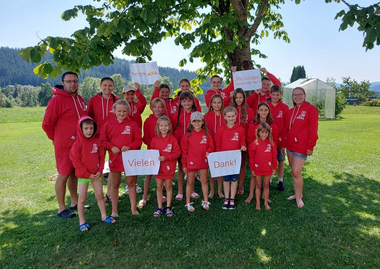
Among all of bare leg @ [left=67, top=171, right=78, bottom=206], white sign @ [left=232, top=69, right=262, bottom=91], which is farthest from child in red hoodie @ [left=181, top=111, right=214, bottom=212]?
bare leg @ [left=67, top=171, right=78, bottom=206]

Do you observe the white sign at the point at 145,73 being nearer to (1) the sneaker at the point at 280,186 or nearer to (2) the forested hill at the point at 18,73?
(1) the sneaker at the point at 280,186

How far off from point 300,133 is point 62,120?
450 cm

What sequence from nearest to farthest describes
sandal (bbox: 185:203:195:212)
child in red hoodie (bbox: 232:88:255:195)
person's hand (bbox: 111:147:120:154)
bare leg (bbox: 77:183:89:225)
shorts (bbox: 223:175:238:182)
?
bare leg (bbox: 77:183:89:225)
person's hand (bbox: 111:147:120:154)
sandal (bbox: 185:203:195:212)
shorts (bbox: 223:175:238:182)
child in red hoodie (bbox: 232:88:255:195)

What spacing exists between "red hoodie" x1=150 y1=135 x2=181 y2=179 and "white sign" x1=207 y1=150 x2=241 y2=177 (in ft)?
2.14

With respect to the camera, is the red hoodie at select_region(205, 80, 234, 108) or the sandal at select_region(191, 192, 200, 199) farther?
the red hoodie at select_region(205, 80, 234, 108)

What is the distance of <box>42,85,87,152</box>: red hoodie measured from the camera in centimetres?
441

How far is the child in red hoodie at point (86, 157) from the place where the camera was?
3.99 m

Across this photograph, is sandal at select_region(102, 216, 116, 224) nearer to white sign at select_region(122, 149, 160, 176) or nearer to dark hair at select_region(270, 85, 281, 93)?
white sign at select_region(122, 149, 160, 176)

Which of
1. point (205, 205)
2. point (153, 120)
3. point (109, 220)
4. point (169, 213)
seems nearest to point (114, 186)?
point (109, 220)

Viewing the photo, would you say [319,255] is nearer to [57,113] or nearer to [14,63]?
[57,113]

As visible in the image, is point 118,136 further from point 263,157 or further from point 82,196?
point 263,157

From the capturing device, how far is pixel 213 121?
16.6 ft

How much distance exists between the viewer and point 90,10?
561 cm

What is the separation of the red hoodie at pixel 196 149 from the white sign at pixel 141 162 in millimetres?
550
